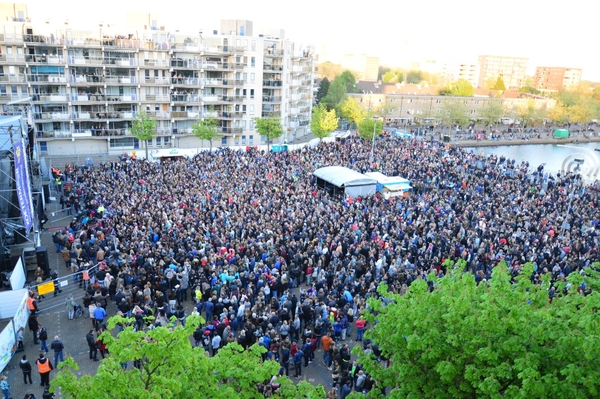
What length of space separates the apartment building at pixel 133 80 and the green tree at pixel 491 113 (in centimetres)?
4131

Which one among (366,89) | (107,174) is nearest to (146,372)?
(107,174)

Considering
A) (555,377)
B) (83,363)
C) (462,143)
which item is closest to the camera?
(555,377)

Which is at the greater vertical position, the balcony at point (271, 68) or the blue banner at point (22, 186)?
the balcony at point (271, 68)

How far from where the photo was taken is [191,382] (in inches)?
299

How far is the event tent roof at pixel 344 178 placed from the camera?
28.9 m

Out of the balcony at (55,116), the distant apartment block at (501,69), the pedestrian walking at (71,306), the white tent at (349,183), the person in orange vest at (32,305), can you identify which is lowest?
the pedestrian walking at (71,306)

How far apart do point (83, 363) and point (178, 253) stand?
5538 mm

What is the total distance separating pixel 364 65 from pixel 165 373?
7306 inches

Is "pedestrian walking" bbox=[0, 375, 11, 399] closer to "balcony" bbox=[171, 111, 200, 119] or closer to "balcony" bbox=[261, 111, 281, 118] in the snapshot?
"balcony" bbox=[171, 111, 200, 119]

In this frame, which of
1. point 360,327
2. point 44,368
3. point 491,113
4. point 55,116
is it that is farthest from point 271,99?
point 44,368

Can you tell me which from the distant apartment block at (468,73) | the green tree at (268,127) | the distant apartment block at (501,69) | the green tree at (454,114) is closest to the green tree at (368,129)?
the green tree at (268,127)

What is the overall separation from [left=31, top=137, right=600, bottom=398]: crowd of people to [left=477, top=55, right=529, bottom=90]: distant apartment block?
506 ft

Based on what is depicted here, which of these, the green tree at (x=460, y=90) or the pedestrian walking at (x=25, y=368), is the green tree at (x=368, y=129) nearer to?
the pedestrian walking at (x=25, y=368)

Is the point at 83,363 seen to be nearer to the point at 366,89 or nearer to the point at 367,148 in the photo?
the point at 367,148
